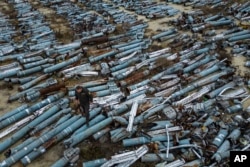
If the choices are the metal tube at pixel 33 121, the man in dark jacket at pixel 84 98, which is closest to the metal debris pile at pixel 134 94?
the metal tube at pixel 33 121

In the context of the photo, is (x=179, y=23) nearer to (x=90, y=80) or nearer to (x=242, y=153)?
(x=90, y=80)

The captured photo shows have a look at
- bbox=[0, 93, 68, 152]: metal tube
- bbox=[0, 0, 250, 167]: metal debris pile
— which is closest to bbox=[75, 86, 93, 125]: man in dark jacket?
bbox=[0, 0, 250, 167]: metal debris pile

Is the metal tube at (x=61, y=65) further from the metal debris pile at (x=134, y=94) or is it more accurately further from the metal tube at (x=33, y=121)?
the metal tube at (x=33, y=121)

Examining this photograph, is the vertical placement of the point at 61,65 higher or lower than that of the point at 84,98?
lower

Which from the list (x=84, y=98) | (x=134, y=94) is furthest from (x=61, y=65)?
(x=84, y=98)

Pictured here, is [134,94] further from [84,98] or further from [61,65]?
[61,65]

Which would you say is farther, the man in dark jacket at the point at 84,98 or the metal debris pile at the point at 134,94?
the man in dark jacket at the point at 84,98

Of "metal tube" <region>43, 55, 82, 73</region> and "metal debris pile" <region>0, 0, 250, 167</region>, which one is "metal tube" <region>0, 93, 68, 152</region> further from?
"metal tube" <region>43, 55, 82, 73</region>

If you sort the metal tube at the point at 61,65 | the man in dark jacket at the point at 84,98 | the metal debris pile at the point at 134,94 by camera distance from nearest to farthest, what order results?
the metal debris pile at the point at 134,94
the man in dark jacket at the point at 84,98
the metal tube at the point at 61,65
